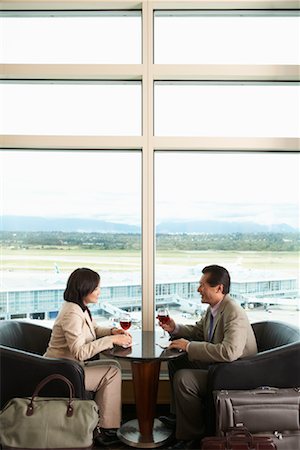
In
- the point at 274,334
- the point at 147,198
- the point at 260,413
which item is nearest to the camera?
the point at 260,413

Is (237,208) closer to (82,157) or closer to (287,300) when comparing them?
(287,300)

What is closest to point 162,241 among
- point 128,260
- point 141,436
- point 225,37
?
point 128,260

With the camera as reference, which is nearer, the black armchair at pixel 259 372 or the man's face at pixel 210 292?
the black armchair at pixel 259 372

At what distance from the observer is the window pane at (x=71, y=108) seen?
4324 mm

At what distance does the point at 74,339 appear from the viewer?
10.5 ft

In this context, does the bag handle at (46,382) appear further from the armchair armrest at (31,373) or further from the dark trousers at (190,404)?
the dark trousers at (190,404)

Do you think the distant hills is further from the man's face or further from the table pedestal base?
the table pedestal base

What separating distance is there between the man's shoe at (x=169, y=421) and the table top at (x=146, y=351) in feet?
1.93

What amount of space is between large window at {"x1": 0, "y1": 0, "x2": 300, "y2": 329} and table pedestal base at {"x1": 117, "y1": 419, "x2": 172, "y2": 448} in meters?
0.95

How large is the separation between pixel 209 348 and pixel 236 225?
147cm

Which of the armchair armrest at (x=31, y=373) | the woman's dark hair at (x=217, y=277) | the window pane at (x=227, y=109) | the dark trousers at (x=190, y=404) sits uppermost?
the window pane at (x=227, y=109)

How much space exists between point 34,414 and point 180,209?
7.10 ft

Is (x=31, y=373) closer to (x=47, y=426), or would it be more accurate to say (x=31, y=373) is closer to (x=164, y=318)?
(x=47, y=426)

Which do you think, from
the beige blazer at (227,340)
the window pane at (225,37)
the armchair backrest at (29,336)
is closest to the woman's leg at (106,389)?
the beige blazer at (227,340)
